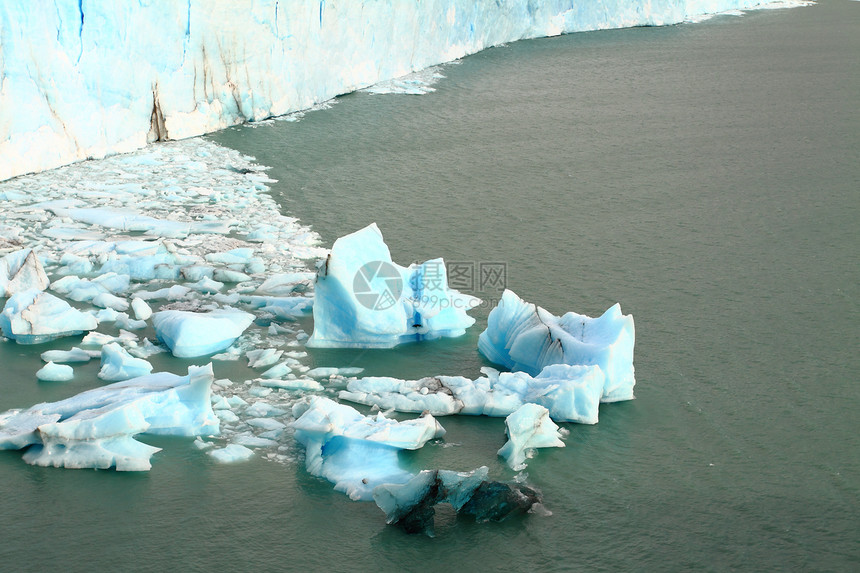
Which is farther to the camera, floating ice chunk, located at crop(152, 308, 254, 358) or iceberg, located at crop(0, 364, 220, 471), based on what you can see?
floating ice chunk, located at crop(152, 308, 254, 358)

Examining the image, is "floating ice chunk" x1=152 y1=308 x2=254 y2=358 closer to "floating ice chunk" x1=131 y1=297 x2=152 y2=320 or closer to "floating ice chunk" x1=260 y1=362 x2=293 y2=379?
"floating ice chunk" x1=131 y1=297 x2=152 y2=320

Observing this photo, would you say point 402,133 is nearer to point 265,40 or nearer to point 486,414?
point 265,40

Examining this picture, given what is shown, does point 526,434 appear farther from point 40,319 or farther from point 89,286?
point 89,286

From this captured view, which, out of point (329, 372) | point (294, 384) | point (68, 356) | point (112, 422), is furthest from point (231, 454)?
point (68, 356)

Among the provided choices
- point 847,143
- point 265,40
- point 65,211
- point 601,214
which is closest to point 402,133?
point 265,40

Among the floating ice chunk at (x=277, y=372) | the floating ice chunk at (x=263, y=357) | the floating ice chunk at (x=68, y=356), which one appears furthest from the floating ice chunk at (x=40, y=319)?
the floating ice chunk at (x=277, y=372)

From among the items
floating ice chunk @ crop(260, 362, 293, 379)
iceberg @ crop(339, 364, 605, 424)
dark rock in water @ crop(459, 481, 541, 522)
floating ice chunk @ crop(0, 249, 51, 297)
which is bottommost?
dark rock in water @ crop(459, 481, 541, 522)

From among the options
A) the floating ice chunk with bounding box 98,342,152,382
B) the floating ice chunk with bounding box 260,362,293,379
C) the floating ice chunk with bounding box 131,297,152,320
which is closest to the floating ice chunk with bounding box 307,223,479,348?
the floating ice chunk with bounding box 260,362,293,379
